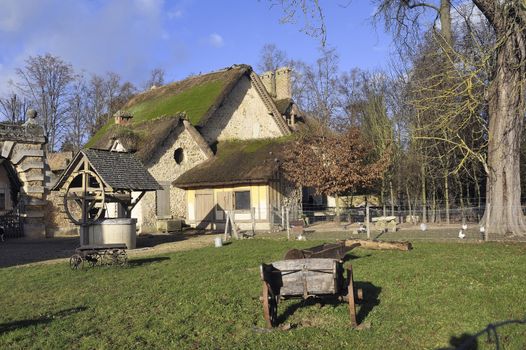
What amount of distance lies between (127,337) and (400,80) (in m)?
23.4

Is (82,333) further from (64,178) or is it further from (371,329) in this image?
(64,178)

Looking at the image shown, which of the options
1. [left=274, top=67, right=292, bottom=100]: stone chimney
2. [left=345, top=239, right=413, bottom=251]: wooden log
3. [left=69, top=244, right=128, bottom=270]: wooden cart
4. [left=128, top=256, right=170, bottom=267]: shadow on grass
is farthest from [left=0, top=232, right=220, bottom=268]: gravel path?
[left=274, top=67, right=292, bottom=100]: stone chimney

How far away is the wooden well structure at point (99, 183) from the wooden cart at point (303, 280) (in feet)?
36.4

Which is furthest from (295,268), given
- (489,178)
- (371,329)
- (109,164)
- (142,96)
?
(142,96)

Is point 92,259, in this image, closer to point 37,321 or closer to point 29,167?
point 37,321

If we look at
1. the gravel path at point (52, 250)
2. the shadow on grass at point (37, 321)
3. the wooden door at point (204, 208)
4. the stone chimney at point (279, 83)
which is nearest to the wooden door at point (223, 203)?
the wooden door at point (204, 208)

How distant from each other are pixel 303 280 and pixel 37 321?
12.5 ft

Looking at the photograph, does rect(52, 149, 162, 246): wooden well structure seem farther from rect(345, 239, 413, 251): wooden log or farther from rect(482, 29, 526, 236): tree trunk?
rect(482, 29, 526, 236): tree trunk

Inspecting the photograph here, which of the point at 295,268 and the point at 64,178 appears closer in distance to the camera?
the point at 295,268

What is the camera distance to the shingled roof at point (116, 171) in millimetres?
16906

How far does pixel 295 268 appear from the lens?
265 inches

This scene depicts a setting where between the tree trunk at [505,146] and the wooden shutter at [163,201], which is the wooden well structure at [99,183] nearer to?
the wooden shutter at [163,201]

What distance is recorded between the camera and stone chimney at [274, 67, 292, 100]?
36.1m

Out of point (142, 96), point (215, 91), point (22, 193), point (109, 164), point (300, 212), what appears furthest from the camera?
point (142, 96)
